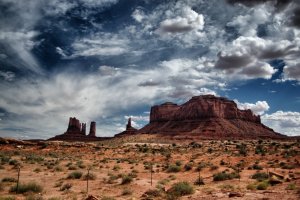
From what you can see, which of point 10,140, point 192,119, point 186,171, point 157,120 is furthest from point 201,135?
point 186,171

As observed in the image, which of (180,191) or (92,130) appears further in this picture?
(92,130)

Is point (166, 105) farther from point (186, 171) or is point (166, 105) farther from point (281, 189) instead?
point (281, 189)

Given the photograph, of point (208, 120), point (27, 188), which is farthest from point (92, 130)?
point (27, 188)

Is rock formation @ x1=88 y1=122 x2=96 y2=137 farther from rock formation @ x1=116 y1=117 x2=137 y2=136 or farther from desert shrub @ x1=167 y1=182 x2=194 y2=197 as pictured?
desert shrub @ x1=167 y1=182 x2=194 y2=197

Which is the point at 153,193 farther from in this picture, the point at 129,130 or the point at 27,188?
the point at 129,130

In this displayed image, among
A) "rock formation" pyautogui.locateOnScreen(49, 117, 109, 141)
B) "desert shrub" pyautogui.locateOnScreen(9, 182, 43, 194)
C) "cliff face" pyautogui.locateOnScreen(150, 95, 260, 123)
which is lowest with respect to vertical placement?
"desert shrub" pyautogui.locateOnScreen(9, 182, 43, 194)

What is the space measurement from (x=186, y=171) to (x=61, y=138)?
425 feet

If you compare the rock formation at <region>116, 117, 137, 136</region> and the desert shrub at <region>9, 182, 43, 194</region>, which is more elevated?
the rock formation at <region>116, 117, 137, 136</region>

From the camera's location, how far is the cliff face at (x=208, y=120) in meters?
118

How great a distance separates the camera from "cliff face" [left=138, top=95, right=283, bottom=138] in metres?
118

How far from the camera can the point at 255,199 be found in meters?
13.0

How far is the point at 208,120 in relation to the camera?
130500mm

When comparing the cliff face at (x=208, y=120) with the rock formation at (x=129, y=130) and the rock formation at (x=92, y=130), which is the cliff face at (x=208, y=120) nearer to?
the rock formation at (x=129, y=130)

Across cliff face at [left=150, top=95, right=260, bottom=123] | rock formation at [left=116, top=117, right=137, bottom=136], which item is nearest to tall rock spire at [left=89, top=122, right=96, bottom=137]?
rock formation at [left=116, top=117, right=137, bottom=136]
